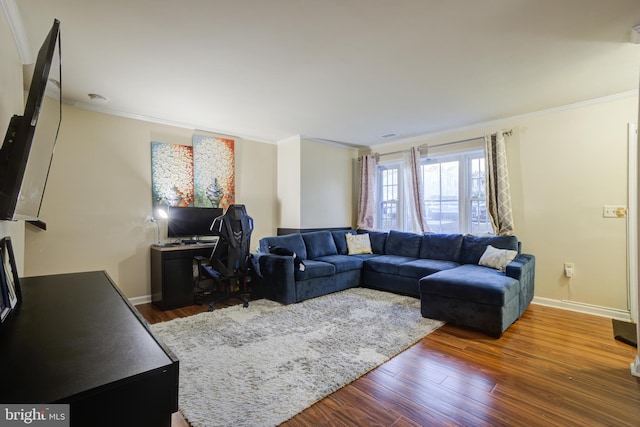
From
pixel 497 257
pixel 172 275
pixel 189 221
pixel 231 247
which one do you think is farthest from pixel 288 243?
pixel 497 257

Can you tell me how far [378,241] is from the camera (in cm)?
516

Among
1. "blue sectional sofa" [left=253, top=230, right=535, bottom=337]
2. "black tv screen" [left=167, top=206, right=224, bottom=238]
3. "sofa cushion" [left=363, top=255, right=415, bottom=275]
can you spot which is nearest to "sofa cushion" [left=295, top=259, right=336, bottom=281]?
"blue sectional sofa" [left=253, top=230, right=535, bottom=337]

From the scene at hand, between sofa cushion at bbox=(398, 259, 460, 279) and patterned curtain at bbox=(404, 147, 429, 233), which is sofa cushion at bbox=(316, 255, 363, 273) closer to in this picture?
sofa cushion at bbox=(398, 259, 460, 279)

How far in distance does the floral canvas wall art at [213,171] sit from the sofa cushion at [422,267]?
2.88 metres

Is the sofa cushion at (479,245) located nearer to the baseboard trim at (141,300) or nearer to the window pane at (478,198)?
the window pane at (478,198)

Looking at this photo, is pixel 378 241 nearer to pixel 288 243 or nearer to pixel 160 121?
pixel 288 243

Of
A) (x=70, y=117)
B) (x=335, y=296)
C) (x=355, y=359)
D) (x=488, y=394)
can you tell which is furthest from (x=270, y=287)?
(x=70, y=117)

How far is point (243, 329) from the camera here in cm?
288

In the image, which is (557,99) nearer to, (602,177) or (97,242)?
(602,177)

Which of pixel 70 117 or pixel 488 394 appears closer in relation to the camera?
pixel 488 394

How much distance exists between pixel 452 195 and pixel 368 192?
1.50 metres

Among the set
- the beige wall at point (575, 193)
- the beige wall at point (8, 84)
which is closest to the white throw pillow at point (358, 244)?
the beige wall at point (575, 193)

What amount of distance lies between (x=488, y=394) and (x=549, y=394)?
0.40 m

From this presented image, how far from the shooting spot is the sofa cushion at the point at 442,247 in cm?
426
